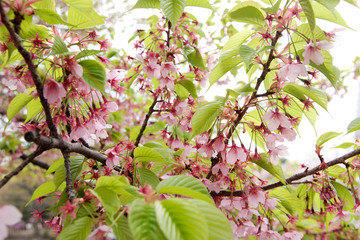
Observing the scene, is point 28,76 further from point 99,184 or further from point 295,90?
point 295,90

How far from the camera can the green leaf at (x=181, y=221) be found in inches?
16.1

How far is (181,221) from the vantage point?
1.42 ft

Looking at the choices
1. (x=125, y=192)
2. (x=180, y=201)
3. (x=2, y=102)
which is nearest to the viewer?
(x=180, y=201)

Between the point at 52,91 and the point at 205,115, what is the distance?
0.46m

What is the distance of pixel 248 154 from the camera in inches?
37.3

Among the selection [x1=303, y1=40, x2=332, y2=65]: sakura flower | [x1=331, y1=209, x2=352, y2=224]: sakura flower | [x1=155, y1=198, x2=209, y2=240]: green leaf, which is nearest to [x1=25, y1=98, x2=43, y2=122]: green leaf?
[x1=155, y1=198, x2=209, y2=240]: green leaf

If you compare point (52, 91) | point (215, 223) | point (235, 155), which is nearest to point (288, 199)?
point (235, 155)

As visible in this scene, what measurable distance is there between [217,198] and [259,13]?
68cm

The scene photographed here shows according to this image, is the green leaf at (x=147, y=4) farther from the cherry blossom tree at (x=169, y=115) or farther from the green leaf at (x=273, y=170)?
the green leaf at (x=273, y=170)

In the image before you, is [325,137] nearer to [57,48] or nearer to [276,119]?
[276,119]

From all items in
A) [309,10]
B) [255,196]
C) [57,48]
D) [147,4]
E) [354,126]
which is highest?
[147,4]

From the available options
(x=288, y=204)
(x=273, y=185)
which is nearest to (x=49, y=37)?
(x=273, y=185)

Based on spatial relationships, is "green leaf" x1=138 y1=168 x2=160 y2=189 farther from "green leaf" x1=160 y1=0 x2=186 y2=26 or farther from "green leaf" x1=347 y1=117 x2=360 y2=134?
"green leaf" x1=347 y1=117 x2=360 y2=134

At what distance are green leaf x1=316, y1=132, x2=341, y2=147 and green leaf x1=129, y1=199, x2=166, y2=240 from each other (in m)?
0.77
